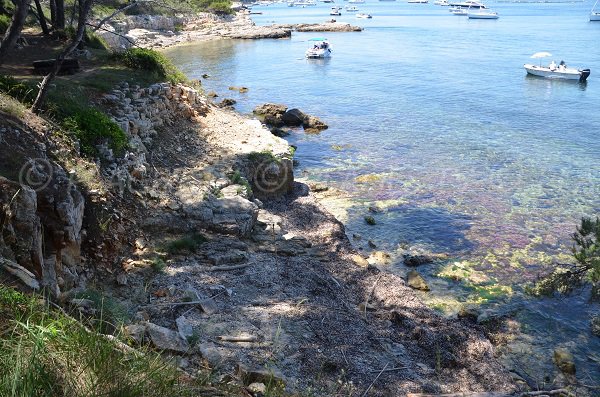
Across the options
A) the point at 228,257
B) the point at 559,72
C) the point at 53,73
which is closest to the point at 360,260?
the point at 228,257

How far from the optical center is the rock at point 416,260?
16.8 meters

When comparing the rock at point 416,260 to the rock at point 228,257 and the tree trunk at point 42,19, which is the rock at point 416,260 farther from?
the tree trunk at point 42,19

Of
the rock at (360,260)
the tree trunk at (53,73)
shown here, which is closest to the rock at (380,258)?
the rock at (360,260)

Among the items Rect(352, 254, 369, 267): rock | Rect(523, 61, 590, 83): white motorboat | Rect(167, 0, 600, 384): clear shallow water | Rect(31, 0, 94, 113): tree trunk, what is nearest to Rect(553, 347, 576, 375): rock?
Rect(167, 0, 600, 384): clear shallow water

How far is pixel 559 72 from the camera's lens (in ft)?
151

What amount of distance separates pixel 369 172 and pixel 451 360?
1493 centimetres

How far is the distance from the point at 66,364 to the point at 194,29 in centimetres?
8504

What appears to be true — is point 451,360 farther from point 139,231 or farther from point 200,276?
point 139,231

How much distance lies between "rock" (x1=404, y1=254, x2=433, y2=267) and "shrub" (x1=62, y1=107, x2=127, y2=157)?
9.32 metres

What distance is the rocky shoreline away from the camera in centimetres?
6959

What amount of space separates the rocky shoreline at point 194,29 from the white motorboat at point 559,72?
42467 mm

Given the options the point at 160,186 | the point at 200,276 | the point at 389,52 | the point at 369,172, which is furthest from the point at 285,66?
the point at 200,276

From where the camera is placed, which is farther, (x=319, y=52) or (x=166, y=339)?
(x=319, y=52)

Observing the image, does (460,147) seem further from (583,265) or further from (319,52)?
(319,52)
